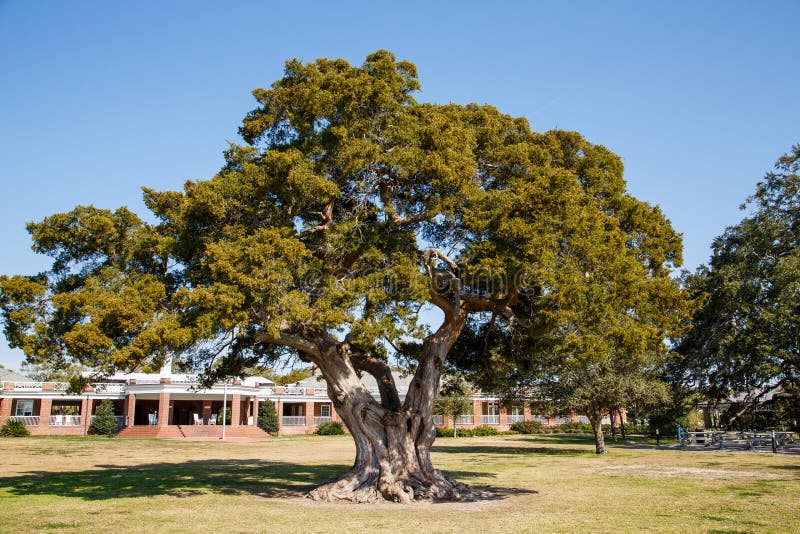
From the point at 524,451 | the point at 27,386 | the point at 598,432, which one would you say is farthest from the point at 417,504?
the point at 27,386

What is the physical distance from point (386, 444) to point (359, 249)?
528 centimetres

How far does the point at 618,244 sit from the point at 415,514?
8.00m

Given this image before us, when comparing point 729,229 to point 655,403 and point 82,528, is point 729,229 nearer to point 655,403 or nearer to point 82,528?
point 655,403

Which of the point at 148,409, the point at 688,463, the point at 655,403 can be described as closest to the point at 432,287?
the point at 688,463

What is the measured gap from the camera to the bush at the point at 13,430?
156 ft

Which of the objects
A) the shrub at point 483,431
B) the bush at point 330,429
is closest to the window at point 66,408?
the bush at point 330,429

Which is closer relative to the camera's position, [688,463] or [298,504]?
[298,504]

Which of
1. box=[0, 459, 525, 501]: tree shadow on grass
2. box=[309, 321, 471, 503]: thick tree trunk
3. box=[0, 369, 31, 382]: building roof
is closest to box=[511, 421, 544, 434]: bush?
box=[0, 459, 525, 501]: tree shadow on grass

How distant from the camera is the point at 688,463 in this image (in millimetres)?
26609

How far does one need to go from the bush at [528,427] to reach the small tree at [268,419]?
85.7 ft

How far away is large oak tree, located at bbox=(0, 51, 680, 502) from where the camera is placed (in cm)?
1377

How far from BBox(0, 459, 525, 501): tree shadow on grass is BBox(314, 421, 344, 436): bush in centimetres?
3157

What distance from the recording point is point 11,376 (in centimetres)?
5950

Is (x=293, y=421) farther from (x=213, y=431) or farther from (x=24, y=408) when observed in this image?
(x=24, y=408)
